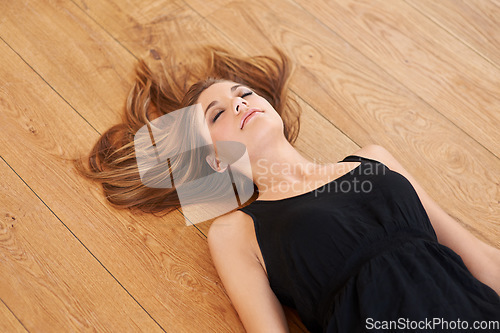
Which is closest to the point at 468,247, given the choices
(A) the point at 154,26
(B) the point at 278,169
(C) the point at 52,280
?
(B) the point at 278,169

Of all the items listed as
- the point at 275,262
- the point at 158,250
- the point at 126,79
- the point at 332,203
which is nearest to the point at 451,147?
the point at 332,203

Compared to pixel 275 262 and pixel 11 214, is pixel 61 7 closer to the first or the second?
pixel 11 214

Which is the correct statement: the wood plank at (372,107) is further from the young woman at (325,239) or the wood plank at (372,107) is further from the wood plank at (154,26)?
the young woman at (325,239)

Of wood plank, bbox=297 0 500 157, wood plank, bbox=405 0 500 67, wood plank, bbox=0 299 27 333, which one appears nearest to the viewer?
wood plank, bbox=0 299 27 333

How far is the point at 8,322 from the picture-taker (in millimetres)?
1271

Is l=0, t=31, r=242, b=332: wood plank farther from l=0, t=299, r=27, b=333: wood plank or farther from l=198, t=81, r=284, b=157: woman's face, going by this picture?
l=198, t=81, r=284, b=157: woman's face

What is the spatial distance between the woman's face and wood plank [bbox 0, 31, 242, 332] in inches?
13.1

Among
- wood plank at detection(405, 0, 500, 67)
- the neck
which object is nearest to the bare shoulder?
the neck

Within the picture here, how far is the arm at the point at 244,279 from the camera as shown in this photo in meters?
1.16

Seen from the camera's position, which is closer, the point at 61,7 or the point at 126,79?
the point at 126,79

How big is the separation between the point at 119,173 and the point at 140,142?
133mm

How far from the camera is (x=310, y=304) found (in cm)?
116

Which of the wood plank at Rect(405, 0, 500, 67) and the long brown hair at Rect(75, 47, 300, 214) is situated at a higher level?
the wood plank at Rect(405, 0, 500, 67)

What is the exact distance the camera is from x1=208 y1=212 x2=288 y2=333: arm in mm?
1161
